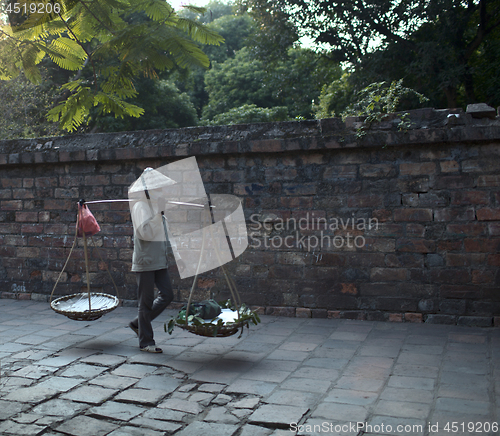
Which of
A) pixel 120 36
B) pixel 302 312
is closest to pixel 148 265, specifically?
pixel 120 36

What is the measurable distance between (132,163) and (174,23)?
2.71 m

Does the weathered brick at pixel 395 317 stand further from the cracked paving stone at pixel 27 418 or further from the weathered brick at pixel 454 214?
the cracked paving stone at pixel 27 418

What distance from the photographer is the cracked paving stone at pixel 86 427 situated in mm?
2910

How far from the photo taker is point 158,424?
3008mm

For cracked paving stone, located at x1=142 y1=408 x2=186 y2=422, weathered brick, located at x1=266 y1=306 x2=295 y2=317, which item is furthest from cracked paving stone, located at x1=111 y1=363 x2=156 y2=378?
weathered brick, located at x1=266 y1=306 x2=295 y2=317

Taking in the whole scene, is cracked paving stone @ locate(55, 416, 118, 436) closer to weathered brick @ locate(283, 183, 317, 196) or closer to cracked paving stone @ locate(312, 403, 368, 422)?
cracked paving stone @ locate(312, 403, 368, 422)

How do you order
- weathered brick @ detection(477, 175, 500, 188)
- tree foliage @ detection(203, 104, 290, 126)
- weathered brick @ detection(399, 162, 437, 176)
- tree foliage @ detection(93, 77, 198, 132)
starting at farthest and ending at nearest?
tree foliage @ detection(203, 104, 290, 126), tree foliage @ detection(93, 77, 198, 132), weathered brick @ detection(399, 162, 437, 176), weathered brick @ detection(477, 175, 500, 188)

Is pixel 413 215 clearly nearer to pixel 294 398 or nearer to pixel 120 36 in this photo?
pixel 294 398

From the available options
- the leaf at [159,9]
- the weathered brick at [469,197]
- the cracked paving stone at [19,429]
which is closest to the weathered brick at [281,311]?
the weathered brick at [469,197]

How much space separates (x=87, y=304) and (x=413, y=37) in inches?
475

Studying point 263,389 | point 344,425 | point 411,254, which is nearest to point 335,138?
point 411,254

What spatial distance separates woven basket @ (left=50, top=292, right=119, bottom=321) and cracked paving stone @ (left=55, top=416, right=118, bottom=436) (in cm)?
171

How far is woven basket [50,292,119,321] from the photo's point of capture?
471cm

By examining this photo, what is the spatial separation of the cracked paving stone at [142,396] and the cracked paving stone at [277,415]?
73 centimetres
